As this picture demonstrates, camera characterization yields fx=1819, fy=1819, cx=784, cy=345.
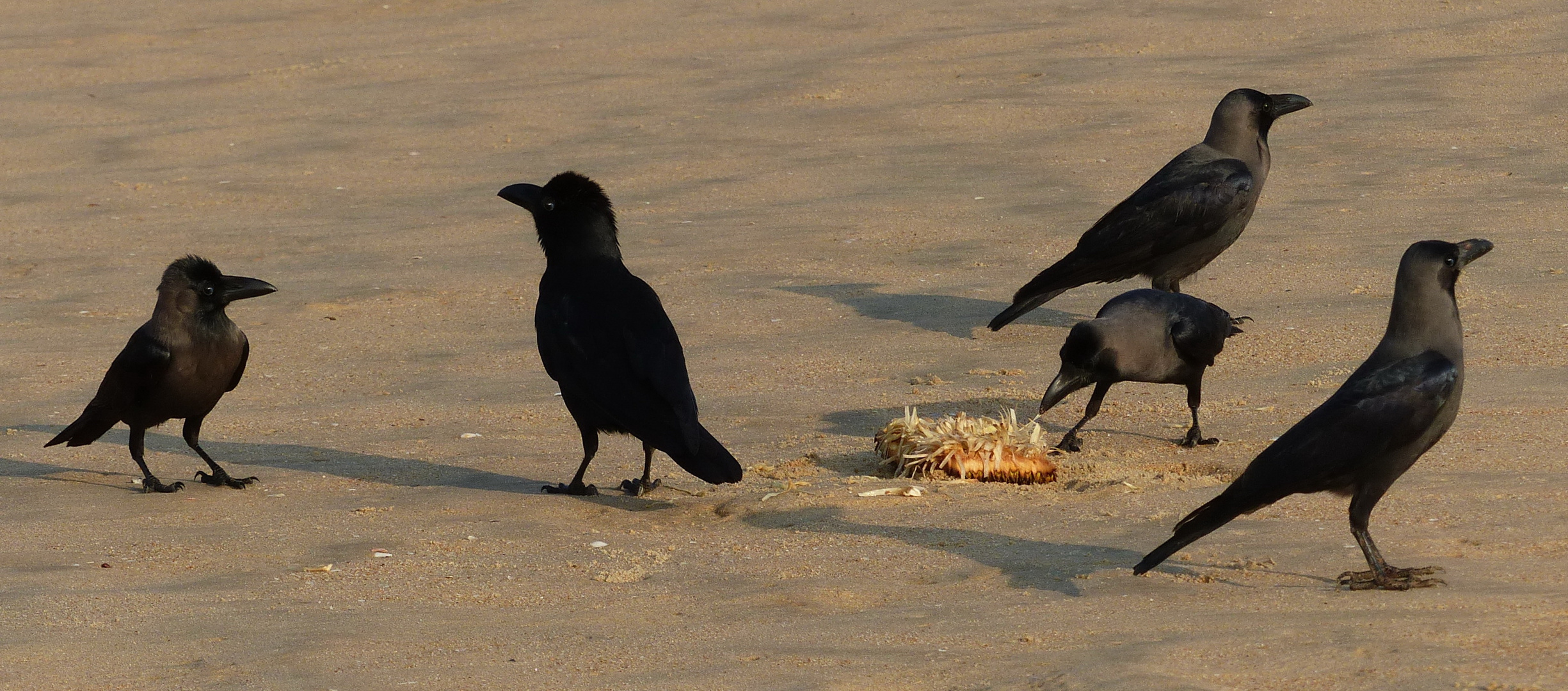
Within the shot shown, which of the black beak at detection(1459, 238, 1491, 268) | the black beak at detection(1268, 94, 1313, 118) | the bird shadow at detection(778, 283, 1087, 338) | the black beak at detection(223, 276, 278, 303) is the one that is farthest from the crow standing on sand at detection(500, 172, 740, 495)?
the black beak at detection(1268, 94, 1313, 118)

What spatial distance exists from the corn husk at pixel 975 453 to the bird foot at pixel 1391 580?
1.66 meters

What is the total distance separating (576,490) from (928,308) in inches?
133

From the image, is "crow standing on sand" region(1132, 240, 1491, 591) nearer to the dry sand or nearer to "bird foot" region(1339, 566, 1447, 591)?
"bird foot" region(1339, 566, 1447, 591)

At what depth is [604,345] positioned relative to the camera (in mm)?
6742

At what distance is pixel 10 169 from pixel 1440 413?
453 inches

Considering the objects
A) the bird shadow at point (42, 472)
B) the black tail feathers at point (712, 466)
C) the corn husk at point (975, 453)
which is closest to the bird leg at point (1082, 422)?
the corn husk at point (975, 453)

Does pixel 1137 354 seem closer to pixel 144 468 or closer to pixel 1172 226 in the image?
pixel 1172 226

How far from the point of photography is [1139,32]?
15.6m

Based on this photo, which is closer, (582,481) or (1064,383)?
(582,481)

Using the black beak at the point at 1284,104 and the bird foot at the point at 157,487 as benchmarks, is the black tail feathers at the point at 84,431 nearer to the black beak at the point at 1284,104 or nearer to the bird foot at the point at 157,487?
the bird foot at the point at 157,487

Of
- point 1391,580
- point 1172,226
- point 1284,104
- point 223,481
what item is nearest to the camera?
point 1391,580

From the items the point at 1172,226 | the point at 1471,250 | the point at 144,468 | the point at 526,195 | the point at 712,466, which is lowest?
the point at 144,468

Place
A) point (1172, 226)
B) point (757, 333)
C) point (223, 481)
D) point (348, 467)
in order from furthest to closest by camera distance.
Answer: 1. point (1172, 226)
2. point (757, 333)
3. point (348, 467)
4. point (223, 481)

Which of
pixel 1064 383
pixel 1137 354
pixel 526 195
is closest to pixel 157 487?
pixel 526 195
